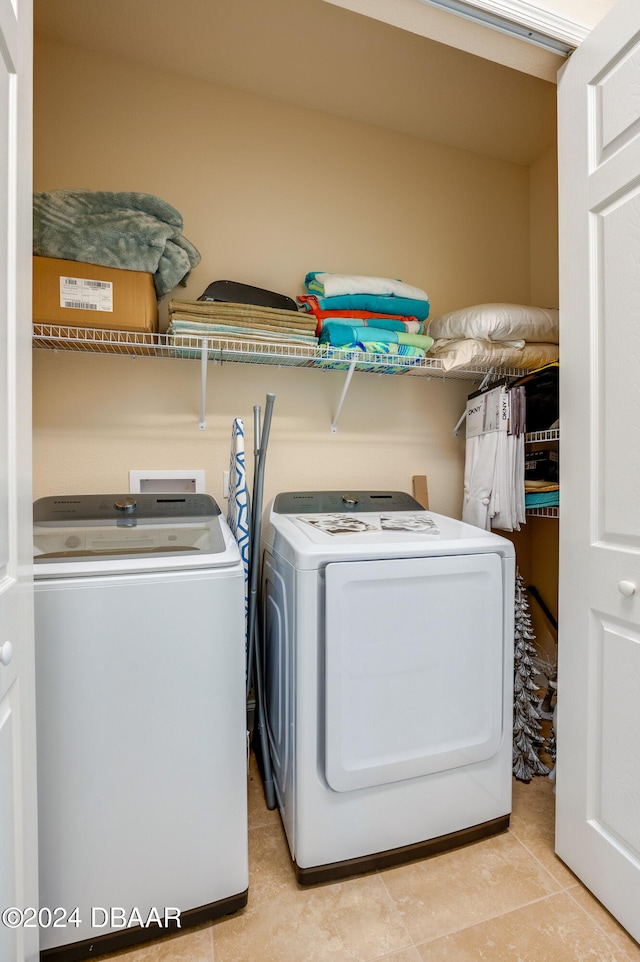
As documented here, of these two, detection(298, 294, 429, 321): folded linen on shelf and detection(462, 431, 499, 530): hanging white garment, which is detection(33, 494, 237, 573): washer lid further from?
detection(462, 431, 499, 530): hanging white garment

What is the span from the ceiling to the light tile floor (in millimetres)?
2722

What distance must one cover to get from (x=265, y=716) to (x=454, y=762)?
714 millimetres

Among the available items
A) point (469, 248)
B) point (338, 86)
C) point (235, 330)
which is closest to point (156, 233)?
point (235, 330)

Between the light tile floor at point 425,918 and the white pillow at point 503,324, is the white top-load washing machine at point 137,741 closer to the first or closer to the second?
the light tile floor at point 425,918

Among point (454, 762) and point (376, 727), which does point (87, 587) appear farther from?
point (454, 762)

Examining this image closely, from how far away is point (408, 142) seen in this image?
2.33 m

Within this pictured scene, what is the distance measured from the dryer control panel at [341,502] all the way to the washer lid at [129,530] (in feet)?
1.08

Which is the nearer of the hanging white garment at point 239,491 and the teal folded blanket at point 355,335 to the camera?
the hanging white garment at point 239,491

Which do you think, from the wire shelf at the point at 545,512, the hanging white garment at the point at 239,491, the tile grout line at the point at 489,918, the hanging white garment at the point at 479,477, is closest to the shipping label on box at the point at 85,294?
the hanging white garment at the point at 239,491

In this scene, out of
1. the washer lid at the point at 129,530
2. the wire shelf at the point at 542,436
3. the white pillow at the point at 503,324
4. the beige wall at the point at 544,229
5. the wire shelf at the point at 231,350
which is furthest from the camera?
the beige wall at the point at 544,229

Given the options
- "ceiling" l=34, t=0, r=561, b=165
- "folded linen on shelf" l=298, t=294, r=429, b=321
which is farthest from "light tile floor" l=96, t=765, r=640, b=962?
"ceiling" l=34, t=0, r=561, b=165

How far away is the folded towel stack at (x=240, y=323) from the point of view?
1.68 m

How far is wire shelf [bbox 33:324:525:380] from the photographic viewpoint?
1.68 m

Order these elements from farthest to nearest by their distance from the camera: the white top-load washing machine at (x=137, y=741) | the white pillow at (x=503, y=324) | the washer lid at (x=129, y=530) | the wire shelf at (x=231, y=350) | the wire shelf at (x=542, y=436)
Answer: the white pillow at (x=503, y=324) < the wire shelf at (x=542, y=436) < the wire shelf at (x=231, y=350) < the washer lid at (x=129, y=530) < the white top-load washing machine at (x=137, y=741)
